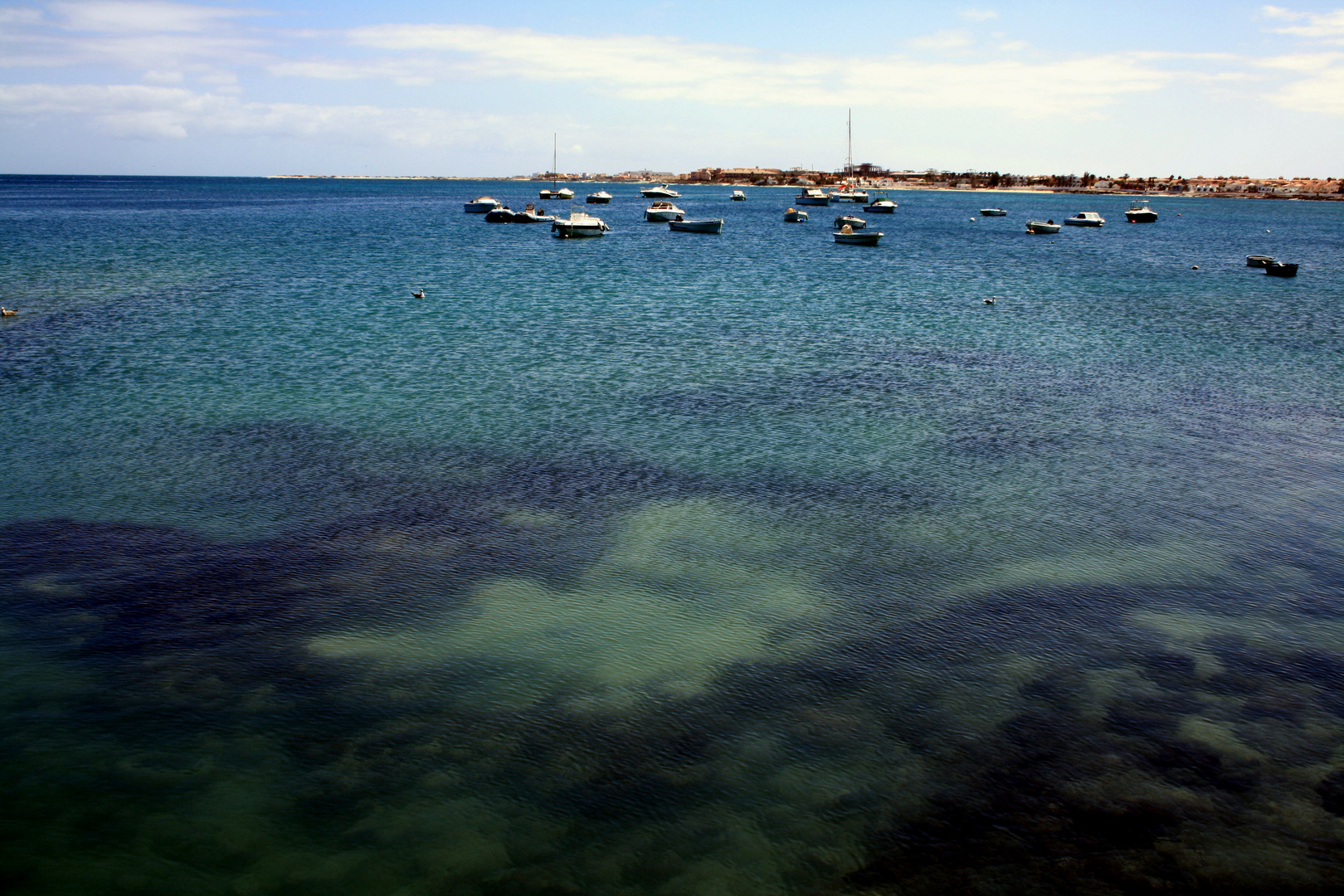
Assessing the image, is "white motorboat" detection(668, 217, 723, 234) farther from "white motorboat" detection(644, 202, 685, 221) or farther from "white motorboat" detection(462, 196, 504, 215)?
"white motorboat" detection(462, 196, 504, 215)

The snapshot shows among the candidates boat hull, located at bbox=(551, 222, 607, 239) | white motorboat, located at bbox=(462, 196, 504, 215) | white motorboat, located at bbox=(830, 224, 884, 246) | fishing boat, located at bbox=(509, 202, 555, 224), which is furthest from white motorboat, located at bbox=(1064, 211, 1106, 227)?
white motorboat, located at bbox=(462, 196, 504, 215)

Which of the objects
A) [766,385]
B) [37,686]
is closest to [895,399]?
[766,385]

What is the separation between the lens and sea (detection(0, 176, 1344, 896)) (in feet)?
34.5

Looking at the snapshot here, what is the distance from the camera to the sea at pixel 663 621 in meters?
10.5

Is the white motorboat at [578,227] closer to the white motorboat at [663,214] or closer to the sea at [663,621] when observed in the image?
the white motorboat at [663,214]

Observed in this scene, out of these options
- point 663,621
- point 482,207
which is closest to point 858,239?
point 482,207

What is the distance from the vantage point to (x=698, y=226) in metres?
109

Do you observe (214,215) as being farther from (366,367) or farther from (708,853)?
(708,853)

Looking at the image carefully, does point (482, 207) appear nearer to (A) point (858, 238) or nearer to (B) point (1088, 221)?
(A) point (858, 238)

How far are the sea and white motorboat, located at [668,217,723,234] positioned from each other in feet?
243

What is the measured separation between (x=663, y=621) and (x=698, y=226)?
323 feet

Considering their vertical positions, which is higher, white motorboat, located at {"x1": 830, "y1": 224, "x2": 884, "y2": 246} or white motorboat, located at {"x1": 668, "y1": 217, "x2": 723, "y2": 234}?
white motorboat, located at {"x1": 668, "y1": 217, "x2": 723, "y2": 234}

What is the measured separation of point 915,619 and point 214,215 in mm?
142204

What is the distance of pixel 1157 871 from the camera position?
10023 mm
